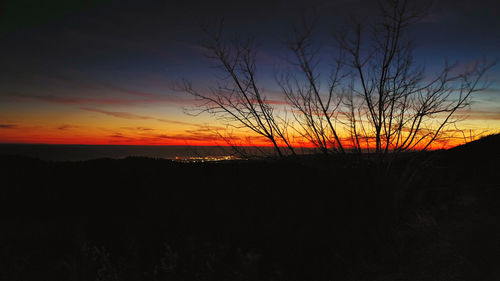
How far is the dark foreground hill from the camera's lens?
13.9ft

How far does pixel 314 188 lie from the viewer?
7.25 m

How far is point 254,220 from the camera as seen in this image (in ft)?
19.6

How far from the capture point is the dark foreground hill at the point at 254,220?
4250 mm

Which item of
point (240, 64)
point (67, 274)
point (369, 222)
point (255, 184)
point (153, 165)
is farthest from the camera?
point (153, 165)

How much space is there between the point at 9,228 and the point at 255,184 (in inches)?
198

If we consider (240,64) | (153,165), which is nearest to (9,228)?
(153,165)

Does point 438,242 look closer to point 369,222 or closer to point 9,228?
point 369,222

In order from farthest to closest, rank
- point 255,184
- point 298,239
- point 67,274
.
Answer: point 255,184 < point 298,239 < point 67,274

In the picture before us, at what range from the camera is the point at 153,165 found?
870 centimetres

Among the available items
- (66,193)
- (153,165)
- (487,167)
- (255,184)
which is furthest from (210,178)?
(487,167)

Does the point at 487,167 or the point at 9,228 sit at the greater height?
the point at 487,167

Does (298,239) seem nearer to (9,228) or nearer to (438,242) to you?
(438,242)

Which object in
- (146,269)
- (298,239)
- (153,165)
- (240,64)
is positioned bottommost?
(146,269)

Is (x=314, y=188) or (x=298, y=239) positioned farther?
(x=314, y=188)
